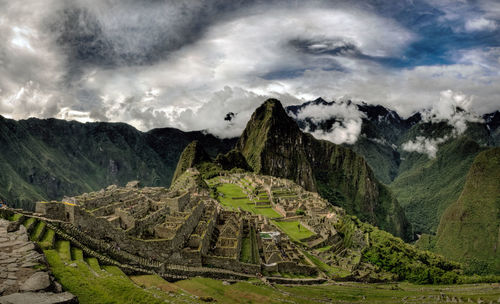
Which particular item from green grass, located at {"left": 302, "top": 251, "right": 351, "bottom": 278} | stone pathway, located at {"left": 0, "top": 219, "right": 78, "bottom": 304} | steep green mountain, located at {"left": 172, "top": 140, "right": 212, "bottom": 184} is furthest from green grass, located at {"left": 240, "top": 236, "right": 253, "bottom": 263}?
steep green mountain, located at {"left": 172, "top": 140, "right": 212, "bottom": 184}

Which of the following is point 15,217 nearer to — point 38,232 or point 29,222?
point 29,222

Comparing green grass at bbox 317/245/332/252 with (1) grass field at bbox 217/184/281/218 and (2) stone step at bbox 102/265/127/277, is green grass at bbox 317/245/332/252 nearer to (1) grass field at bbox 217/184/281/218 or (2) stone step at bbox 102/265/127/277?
(1) grass field at bbox 217/184/281/218

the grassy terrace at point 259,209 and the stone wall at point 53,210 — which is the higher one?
the stone wall at point 53,210

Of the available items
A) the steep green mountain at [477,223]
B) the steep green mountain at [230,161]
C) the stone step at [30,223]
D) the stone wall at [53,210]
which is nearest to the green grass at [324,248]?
the stone wall at [53,210]

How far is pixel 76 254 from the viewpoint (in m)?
20.0

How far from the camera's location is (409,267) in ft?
194

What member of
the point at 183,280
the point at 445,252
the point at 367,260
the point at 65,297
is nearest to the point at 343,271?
the point at 367,260

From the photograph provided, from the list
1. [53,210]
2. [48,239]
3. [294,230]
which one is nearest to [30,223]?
[48,239]

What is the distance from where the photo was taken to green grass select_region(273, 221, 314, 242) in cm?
5485

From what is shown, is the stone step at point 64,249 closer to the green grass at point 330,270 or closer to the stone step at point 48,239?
the stone step at point 48,239

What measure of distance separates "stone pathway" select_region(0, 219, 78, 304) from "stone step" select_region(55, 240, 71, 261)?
8.17ft

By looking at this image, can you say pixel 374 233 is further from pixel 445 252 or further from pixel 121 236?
pixel 445 252

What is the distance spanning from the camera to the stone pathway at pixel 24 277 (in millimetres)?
10712

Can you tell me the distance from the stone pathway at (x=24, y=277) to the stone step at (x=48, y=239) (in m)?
2.05
